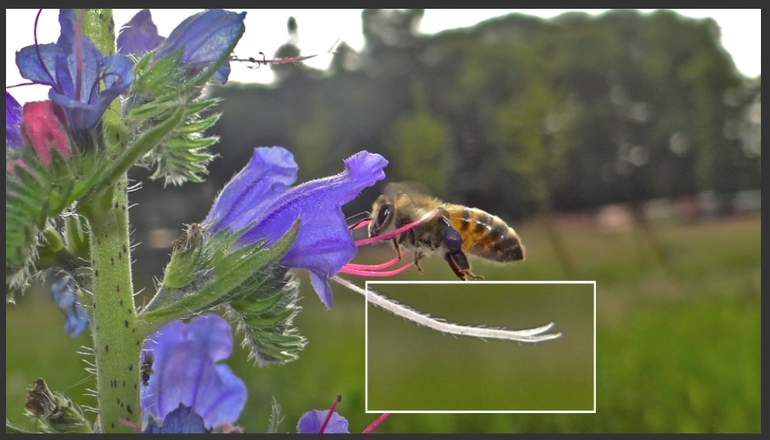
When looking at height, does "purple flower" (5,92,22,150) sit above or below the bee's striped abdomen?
above

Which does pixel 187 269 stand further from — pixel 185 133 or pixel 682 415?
pixel 682 415

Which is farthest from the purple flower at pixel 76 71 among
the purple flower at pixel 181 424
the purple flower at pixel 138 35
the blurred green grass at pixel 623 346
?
the blurred green grass at pixel 623 346

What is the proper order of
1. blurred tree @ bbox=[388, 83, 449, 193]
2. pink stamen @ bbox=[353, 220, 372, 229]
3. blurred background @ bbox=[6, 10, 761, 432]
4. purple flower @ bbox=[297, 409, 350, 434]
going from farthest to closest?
blurred tree @ bbox=[388, 83, 449, 193] < blurred background @ bbox=[6, 10, 761, 432] < pink stamen @ bbox=[353, 220, 372, 229] < purple flower @ bbox=[297, 409, 350, 434]

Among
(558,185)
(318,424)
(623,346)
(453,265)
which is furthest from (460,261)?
(558,185)

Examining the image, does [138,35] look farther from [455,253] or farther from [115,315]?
[455,253]

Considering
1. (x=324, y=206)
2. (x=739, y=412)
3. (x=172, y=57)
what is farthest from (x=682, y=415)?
(x=172, y=57)

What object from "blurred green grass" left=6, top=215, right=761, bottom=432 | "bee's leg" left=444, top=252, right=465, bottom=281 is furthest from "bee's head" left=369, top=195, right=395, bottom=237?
"blurred green grass" left=6, top=215, right=761, bottom=432

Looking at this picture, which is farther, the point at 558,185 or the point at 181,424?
the point at 558,185

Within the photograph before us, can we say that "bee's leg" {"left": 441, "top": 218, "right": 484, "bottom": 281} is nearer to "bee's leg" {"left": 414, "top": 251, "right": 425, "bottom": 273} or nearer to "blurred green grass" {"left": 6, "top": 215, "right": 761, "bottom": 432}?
"bee's leg" {"left": 414, "top": 251, "right": 425, "bottom": 273}
